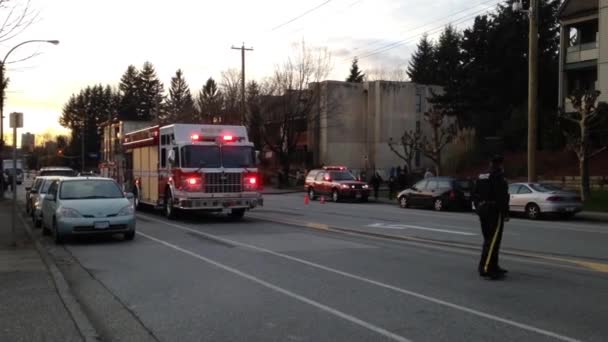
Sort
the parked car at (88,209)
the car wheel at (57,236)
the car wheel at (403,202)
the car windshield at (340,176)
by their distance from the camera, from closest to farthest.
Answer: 1. the parked car at (88,209)
2. the car wheel at (57,236)
3. the car wheel at (403,202)
4. the car windshield at (340,176)

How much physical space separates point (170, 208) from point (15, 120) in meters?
6.96

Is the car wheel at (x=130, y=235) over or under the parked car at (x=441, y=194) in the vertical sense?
under

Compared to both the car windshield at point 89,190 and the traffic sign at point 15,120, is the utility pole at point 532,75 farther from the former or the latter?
the traffic sign at point 15,120

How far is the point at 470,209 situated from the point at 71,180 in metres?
18.3

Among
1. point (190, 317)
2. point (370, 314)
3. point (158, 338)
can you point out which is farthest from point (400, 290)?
point (158, 338)

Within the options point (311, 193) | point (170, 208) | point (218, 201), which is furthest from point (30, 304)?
point (311, 193)

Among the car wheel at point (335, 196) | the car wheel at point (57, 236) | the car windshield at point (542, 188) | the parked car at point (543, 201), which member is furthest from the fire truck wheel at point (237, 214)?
the car wheel at point (335, 196)

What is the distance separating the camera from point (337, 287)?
29.4 ft

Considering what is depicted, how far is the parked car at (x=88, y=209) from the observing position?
14.1 metres

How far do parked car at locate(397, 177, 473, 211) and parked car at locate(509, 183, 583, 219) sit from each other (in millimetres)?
3170

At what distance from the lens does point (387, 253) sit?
12.5m

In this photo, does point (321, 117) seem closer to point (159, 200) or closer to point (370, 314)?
point (159, 200)

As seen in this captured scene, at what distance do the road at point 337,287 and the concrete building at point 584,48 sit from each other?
27.1m

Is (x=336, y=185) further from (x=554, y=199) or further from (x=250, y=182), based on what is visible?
(x=250, y=182)
